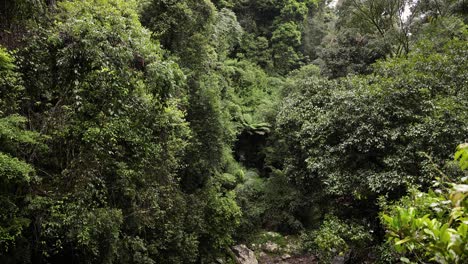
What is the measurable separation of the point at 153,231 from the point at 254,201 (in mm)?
8080

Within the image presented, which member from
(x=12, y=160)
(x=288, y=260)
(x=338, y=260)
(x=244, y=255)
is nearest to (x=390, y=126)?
(x=338, y=260)

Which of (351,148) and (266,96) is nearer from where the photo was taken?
(351,148)

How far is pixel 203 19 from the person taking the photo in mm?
10984

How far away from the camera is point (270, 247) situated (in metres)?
14.2

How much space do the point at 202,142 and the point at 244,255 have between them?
4910 millimetres

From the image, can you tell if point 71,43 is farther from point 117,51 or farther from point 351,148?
point 351,148

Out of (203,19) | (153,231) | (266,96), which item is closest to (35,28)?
(153,231)

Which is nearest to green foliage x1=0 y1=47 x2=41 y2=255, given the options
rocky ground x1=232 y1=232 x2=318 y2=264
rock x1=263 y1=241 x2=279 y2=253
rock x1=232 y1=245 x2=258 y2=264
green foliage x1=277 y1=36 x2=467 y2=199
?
green foliage x1=277 y1=36 x2=467 y2=199

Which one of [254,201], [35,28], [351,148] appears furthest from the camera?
[254,201]

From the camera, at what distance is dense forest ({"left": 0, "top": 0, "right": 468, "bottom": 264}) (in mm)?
5180

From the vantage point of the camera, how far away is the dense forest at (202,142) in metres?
5.18

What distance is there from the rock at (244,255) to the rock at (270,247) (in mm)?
956

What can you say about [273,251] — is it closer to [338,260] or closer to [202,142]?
[338,260]

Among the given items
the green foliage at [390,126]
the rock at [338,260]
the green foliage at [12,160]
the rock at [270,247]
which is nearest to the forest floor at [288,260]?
the rock at [270,247]
